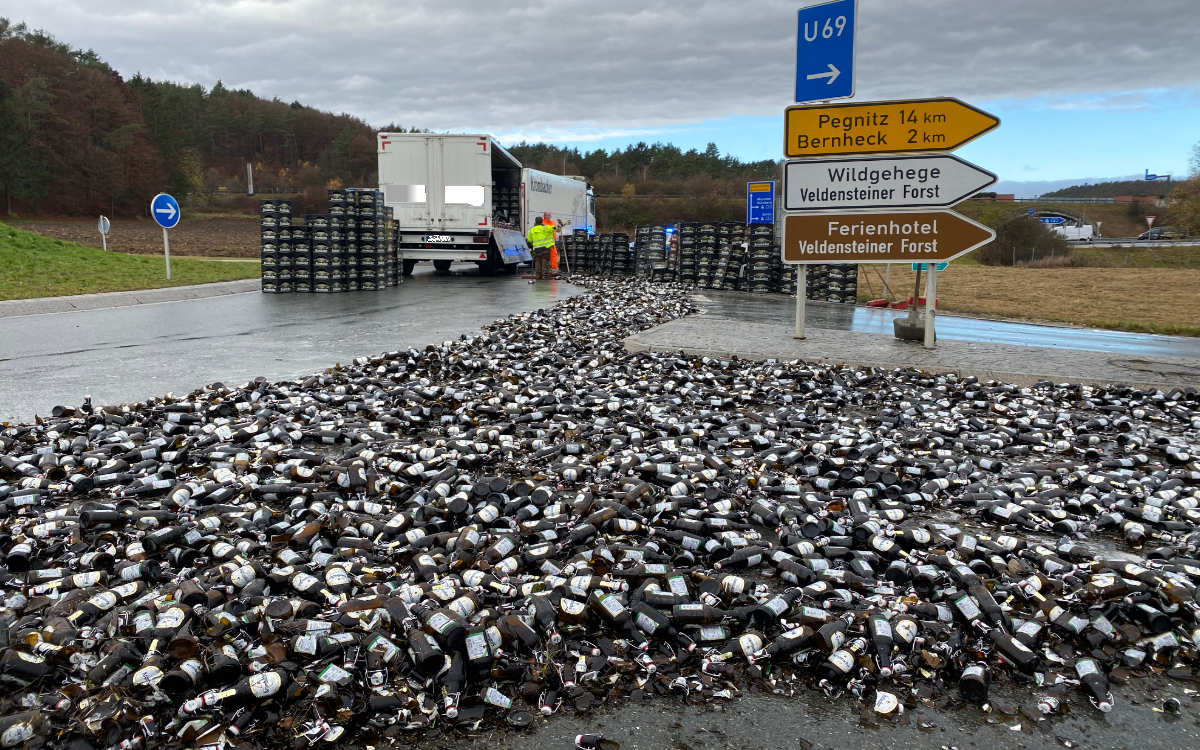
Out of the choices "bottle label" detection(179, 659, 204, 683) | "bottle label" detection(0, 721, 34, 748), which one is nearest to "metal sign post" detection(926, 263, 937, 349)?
"bottle label" detection(179, 659, 204, 683)

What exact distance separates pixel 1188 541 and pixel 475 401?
512cm

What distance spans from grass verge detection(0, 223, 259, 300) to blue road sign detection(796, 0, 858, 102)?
1471cm

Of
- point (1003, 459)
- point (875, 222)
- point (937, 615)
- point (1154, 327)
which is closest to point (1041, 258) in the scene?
point (1154, 327)

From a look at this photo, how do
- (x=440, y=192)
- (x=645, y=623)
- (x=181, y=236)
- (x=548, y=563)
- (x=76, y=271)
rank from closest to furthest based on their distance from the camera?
(x=645, y=623) → (x=548, y=563) → (x=76, y=271) → (x=440, y=192) → (x=181, y=236)

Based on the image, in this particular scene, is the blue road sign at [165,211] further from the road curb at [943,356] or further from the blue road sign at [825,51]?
the blue road sign at [825,51]

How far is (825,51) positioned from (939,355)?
4393 millimetres

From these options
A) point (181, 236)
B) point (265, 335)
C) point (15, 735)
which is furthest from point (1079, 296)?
point (181, 236)

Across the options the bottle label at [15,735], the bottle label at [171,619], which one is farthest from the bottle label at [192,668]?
the bottle label at [15,735]

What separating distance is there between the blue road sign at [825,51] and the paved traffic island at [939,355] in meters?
3.37

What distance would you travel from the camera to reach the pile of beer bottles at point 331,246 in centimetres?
2095

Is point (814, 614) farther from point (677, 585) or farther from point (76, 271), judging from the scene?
point (76, 271)

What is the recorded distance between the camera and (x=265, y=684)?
8.93 feet

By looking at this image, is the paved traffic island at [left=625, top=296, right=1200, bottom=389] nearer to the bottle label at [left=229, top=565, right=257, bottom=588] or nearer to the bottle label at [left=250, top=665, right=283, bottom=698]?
the bottle label at [left=229, top=565, right=257, bottom=588]

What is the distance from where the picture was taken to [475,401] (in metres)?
7.20
